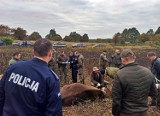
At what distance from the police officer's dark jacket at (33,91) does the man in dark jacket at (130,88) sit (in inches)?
54.8

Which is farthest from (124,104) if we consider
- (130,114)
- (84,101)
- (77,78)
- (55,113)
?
(77,78)

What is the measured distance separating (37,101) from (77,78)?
12409 mm

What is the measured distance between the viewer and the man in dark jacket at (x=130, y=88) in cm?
446

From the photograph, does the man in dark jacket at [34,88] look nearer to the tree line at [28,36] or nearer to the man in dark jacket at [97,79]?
the man in dark jacket at [97,79]

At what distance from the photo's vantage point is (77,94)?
9.26 meters

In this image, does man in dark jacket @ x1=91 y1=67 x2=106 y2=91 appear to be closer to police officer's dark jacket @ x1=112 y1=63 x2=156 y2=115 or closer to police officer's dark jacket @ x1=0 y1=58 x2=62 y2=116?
police officer's dark jacket @ x1=112 y1=63 x2=156 y2=115

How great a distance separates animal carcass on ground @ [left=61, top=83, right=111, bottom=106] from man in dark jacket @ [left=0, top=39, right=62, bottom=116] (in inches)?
230

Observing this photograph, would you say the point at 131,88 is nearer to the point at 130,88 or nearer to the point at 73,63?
the point at 130,88

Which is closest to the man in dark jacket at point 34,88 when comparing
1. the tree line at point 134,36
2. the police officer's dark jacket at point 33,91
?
the police officer's dark jacket at point 33,91

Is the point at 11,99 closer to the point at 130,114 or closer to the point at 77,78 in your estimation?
the point at 130,114

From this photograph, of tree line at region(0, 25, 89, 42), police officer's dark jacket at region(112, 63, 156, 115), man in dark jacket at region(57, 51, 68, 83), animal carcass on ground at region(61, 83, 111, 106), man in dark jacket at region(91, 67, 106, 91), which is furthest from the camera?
tree line at region(0, 25, 89, 42)

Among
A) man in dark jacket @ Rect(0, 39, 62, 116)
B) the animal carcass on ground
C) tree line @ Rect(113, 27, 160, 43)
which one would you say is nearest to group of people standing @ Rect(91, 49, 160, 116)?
man in dark jacket @ Rect(0, 39, 62, 116)

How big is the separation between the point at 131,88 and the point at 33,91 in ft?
5.69

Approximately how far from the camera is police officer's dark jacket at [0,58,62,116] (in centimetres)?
321
